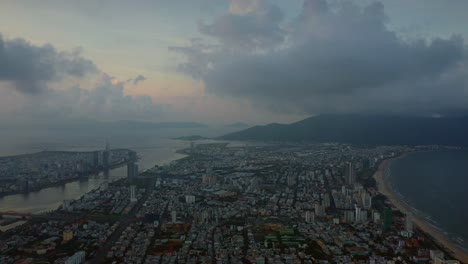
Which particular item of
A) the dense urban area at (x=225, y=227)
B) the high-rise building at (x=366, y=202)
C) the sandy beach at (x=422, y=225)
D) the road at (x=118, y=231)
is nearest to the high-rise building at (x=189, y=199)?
the dense urban area at (x=225, y=227)

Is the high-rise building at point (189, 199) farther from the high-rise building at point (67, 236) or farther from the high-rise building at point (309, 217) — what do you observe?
the high-rise building at point (67, 236)

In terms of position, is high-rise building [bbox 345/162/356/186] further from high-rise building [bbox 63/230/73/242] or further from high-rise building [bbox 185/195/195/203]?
high-rise building [bbox 63/230/73/242]

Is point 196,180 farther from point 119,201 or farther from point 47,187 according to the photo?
point 47,187

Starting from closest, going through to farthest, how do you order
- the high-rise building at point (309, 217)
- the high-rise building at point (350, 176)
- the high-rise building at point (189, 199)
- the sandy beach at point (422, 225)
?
the sandy beach at point (422, 225), the high-rise building at point (309, 217), the high-rise building at point (189, 199), the high-rise building at point (350, 176)

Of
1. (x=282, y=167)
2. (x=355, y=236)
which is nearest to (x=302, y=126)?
(x=282, y=167)

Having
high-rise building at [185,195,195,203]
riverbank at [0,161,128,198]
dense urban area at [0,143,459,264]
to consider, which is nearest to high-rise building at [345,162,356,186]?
dense urban area at [0,143,459,264]

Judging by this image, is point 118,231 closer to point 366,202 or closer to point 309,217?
point 309,217

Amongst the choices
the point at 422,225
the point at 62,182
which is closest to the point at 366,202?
the point at 422,225
